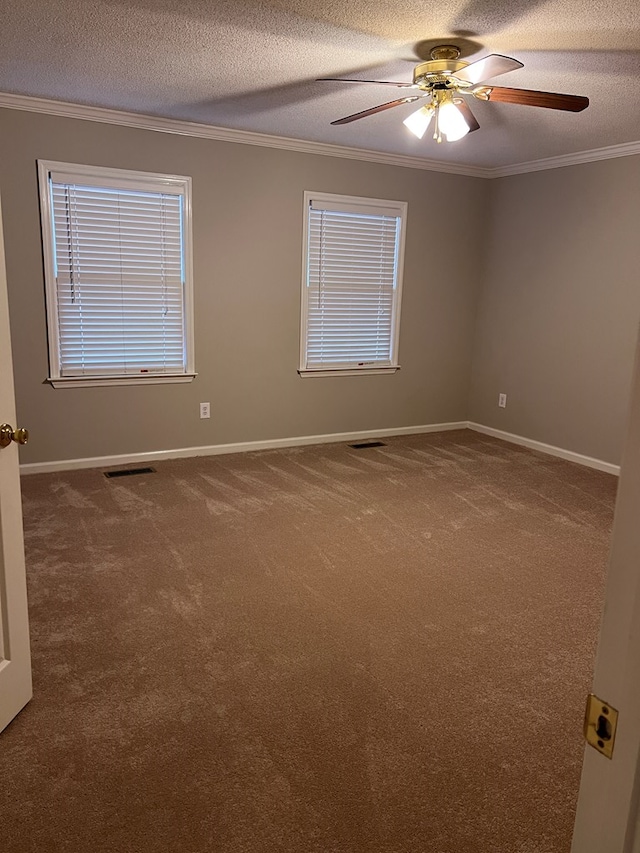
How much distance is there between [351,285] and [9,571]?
4137mm

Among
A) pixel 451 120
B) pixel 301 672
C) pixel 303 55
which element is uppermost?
pixel 303 55

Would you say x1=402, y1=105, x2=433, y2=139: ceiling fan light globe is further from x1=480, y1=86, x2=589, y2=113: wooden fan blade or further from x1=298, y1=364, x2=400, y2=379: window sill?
x1=298, y1=364, x2=400, y2=379: window sill

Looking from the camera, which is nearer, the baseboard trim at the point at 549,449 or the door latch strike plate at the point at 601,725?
the door latch strike plate at the point at 601,725

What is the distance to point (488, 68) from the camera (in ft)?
8.82

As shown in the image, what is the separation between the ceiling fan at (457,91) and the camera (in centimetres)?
274

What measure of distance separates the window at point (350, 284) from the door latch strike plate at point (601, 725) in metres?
4.74

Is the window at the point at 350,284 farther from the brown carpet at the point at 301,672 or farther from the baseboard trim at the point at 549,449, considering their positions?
the brown carpet at the point at 301,672

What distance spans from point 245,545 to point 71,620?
1.03 m

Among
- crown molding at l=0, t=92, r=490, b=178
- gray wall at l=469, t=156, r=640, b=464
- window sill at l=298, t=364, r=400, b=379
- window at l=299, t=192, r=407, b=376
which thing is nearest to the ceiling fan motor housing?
crown molding at l=0, t=92, r=490, b=178

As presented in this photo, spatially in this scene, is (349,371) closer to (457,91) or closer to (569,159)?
(569,159)

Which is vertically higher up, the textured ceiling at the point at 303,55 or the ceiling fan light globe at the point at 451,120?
the textured ceiling at the point at 303,55

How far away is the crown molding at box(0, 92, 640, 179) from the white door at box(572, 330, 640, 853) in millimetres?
4476

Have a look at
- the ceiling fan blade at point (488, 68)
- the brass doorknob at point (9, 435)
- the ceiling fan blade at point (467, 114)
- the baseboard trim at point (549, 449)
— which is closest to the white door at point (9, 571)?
the brass doorknob at point (9, 435)

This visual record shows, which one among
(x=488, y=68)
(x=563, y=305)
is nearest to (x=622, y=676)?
(x=488, y=68)
